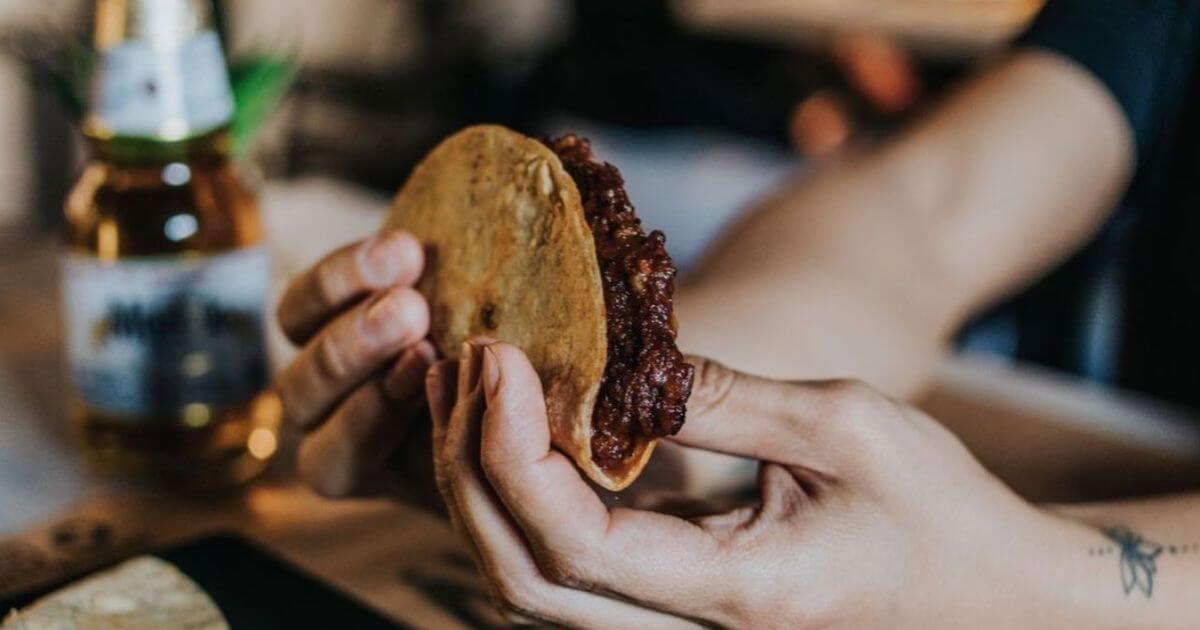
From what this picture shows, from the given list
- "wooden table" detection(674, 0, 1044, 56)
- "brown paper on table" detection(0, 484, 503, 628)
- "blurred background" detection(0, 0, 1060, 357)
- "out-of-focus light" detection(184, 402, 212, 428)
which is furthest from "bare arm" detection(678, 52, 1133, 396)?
"wooden table" detection(674, 0, 1044, 56)

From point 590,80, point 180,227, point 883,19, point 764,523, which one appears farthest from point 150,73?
point 883,19

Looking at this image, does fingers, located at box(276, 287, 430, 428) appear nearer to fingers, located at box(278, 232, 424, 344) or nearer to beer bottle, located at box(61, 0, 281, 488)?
fingers, located at box(278, 232, 424, 344)

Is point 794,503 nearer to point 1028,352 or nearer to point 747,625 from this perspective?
point 747,625

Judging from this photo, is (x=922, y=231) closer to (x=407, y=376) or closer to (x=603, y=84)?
(x=407, y=376)

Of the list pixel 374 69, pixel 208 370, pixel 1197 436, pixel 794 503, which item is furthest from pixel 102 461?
pixel 374 69

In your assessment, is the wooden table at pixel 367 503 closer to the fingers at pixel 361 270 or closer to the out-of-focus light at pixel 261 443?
the out-of-focus light at pixel 261 443

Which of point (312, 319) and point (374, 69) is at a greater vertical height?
point (374, 69)
